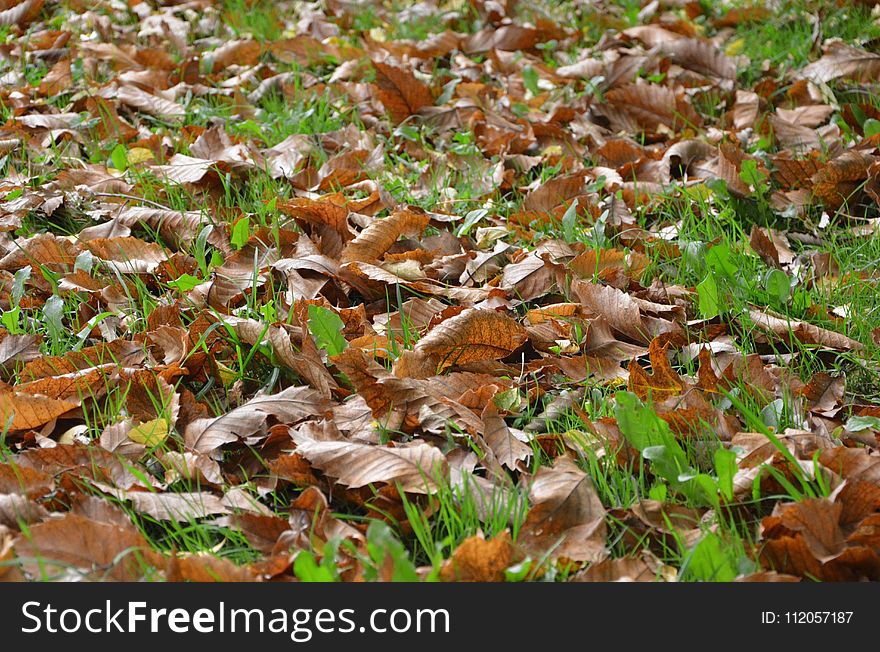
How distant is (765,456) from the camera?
66.8 inches

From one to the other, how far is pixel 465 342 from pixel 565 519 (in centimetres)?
59

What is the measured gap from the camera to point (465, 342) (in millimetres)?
2090

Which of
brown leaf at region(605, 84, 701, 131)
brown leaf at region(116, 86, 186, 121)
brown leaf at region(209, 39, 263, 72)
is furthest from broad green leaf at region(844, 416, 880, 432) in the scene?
brown leaf at region(209, 39, 263, 72)

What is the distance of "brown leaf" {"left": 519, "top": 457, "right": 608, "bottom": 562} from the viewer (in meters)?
1.55

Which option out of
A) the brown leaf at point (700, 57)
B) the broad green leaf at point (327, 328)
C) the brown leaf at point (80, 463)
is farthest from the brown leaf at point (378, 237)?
the brown leaf at point (700, 57)

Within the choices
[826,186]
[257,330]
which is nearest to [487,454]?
[257,330]

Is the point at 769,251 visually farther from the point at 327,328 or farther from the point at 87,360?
the point at 87,360

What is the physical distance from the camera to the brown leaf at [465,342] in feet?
6.69

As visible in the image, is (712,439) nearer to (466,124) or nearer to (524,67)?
(466,124)

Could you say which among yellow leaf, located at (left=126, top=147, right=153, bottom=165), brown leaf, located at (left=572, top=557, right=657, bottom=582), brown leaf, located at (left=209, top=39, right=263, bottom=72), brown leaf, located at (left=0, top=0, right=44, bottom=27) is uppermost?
brown leaf, located at (left=0, top=0, right=44, bottom=27)

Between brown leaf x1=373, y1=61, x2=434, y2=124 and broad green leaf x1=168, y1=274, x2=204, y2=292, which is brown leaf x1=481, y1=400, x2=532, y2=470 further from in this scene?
brown leaf x1=373, y1=61, x2=434, y2=124

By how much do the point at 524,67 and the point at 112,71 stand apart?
1.82 m

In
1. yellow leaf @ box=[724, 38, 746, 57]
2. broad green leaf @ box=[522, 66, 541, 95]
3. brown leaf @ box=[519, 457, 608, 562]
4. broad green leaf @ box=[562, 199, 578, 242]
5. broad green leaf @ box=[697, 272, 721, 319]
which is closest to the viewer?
brown leaf @ box=[519, 457, 608, 562]
